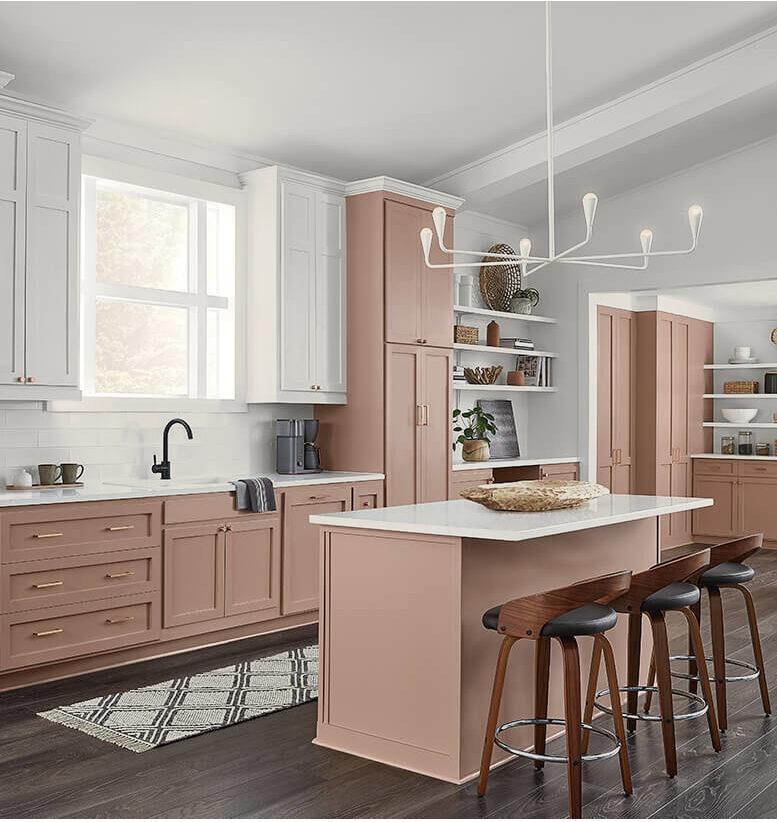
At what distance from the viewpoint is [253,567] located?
538 cm

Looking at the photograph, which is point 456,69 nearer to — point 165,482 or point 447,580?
point 165,482

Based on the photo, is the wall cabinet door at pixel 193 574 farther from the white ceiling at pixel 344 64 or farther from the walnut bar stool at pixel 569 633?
the white ceiling at pixel 344 64

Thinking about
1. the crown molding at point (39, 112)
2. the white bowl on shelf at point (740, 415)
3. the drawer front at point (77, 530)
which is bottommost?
the drawer front at point (77, 530)

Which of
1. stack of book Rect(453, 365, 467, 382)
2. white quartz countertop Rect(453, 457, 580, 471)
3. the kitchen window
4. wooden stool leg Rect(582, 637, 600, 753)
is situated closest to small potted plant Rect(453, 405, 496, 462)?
white quartz countertop Rect(453, 457, 580, 471)

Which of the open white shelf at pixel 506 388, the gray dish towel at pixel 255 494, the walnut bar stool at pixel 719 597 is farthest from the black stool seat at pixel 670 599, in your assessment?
the open white shelf at pixel 506 388

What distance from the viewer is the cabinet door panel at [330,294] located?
615cm

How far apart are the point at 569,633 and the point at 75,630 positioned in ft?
8.38

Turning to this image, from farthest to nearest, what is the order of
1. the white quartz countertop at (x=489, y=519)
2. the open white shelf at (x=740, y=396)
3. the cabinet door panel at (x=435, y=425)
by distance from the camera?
the open white shelf at (x=740, y=396)
the cabinet door panel at (x=435, y=425)
the white quartz countertop at (x=489, y=519)

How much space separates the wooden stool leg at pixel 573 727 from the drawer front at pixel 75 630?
8.22 feet

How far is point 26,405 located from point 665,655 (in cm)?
333

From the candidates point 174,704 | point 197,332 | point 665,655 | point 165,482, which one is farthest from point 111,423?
point 665,655

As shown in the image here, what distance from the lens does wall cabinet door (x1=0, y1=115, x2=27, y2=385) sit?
14.8 ft

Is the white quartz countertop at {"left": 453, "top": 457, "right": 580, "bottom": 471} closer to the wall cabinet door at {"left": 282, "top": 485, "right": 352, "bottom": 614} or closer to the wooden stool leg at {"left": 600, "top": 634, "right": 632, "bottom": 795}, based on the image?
the wall cabinet door at {"left": 282, "top": 485, "right": 352, "bottom": 614}

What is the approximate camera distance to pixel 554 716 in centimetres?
386
